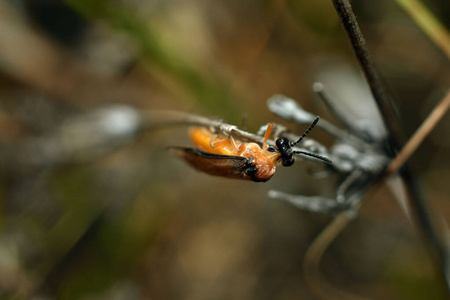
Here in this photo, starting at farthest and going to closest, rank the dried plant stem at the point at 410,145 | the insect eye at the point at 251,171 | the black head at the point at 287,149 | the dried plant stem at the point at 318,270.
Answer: the dried plant stem at the point at 318,270 → the dried plant stem at the point at 410,145 → the insect eye at the point at 251,171 → the black head at the point at 287,149

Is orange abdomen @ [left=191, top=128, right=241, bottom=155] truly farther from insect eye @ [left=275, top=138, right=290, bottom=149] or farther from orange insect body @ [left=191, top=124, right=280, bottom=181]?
insect eye @ [left=275, top=138, right=290, bottom=149]

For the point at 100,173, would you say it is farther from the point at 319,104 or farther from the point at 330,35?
the point at 330,35

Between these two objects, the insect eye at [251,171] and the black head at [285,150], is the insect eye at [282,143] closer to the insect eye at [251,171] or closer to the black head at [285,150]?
the black head at [285,150]

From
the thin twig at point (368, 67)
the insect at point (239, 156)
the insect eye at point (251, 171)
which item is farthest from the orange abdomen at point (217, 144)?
the thin twig at point (368, 67)

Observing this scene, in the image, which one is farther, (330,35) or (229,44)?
(229,44)

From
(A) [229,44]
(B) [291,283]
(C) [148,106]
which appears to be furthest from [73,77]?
(B) [291,283]

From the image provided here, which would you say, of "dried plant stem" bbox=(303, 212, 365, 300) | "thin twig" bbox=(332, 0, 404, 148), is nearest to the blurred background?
"dried plant stem" bbox=(303, 212, 365, 300)

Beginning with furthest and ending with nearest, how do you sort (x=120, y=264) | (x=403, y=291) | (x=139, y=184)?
1. (x=139, y=184)
2. (x=120, y=264)
3. (x=403, y=291)
